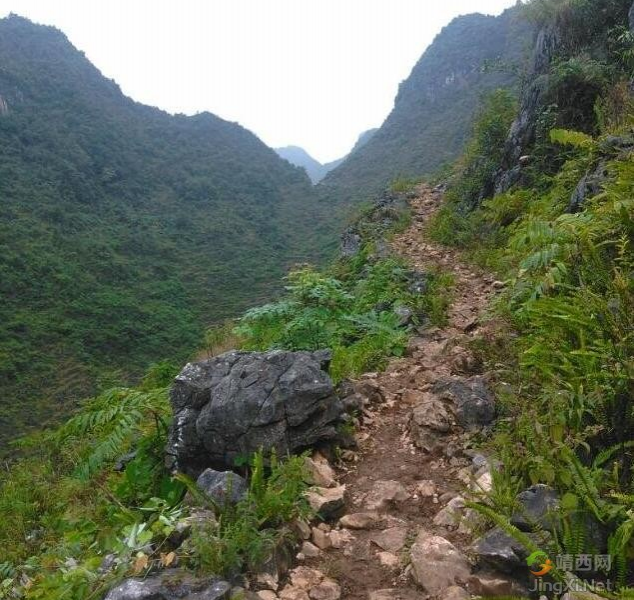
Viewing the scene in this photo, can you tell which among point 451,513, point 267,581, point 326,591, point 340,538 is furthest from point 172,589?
point 451,513

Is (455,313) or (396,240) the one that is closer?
(455,313)

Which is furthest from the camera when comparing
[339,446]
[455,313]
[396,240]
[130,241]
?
[130,241]

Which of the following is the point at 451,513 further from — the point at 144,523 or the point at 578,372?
the point at 144,523

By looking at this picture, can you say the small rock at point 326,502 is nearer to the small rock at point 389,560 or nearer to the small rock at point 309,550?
the small rock at point 309,550

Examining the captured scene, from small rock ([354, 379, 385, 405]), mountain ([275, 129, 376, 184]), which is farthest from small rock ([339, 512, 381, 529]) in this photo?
mountain ([275, 129, 376, 184])

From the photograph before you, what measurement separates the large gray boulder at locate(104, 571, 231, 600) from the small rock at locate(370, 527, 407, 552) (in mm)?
890

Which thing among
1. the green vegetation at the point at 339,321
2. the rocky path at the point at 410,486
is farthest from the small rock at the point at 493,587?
the green vegetation at the point at 339,321

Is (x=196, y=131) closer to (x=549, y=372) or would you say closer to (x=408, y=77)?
(x=408, y=77)

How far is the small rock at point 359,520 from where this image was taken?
109 inches

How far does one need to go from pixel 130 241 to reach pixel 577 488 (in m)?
43.2

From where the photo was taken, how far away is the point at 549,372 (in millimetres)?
2902

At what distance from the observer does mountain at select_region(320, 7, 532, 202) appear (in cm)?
4719

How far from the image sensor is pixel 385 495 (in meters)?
3.00

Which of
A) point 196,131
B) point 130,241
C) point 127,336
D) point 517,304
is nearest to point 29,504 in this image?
point 517,304
